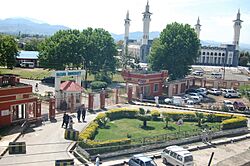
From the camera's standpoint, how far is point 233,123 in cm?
3388

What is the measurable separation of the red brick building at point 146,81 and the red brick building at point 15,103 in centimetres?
1916

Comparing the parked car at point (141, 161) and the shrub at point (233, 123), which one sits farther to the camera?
the shrub at point (233, 123)

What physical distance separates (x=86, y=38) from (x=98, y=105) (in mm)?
24620

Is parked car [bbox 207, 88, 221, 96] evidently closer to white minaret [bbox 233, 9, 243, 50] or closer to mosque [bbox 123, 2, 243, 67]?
mosque [bbox 123, 2, 243, 67]

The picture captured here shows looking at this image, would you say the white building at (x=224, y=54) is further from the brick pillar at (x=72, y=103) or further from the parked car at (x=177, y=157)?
the parked car at (x=177, y=157)

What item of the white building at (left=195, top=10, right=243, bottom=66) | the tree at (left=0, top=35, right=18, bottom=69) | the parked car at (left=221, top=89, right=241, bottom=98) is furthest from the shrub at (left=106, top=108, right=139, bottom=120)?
the white building at (left=195, top=10, right=243, bottom=66)

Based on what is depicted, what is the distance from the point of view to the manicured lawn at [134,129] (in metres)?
28.5

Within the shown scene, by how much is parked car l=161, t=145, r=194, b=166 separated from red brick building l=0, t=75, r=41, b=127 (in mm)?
13072

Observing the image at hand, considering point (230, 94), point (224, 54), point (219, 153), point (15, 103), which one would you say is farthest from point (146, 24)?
point (219, 153)

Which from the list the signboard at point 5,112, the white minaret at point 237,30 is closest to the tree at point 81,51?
the signboard at point 5,112

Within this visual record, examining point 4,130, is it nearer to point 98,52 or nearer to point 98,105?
point 98,105

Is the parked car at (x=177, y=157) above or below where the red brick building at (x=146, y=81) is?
below

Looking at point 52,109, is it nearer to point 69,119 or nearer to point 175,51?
point 69,119

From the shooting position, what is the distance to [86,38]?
6016 centimetres
